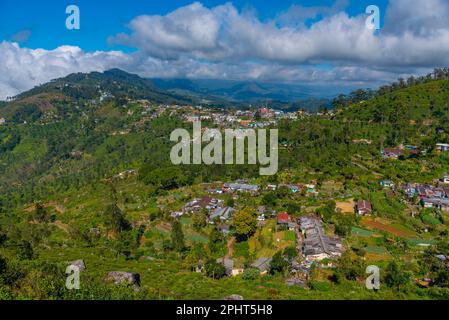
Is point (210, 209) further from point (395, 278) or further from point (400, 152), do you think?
point (400, 152)

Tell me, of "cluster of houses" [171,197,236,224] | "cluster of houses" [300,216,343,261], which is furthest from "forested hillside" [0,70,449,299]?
"cluster of houses" [300,216,343,261]

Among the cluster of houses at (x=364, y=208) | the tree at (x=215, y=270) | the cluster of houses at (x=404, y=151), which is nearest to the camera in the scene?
the tree at (x=215, y=270)

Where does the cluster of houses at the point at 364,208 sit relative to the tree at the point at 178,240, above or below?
above

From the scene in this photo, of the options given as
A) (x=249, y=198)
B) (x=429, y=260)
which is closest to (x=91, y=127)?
(x=249, y=198)

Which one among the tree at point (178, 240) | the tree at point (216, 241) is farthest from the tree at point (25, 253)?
the tree at point (216, 241)

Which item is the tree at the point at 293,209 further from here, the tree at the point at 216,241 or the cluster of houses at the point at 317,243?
the tree at the point at 216,241

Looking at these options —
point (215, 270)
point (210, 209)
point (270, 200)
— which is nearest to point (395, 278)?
point (215, 270)

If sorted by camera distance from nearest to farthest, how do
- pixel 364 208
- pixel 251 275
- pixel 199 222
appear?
pixel 251 275
pixel 364 208
pixel 199 222
